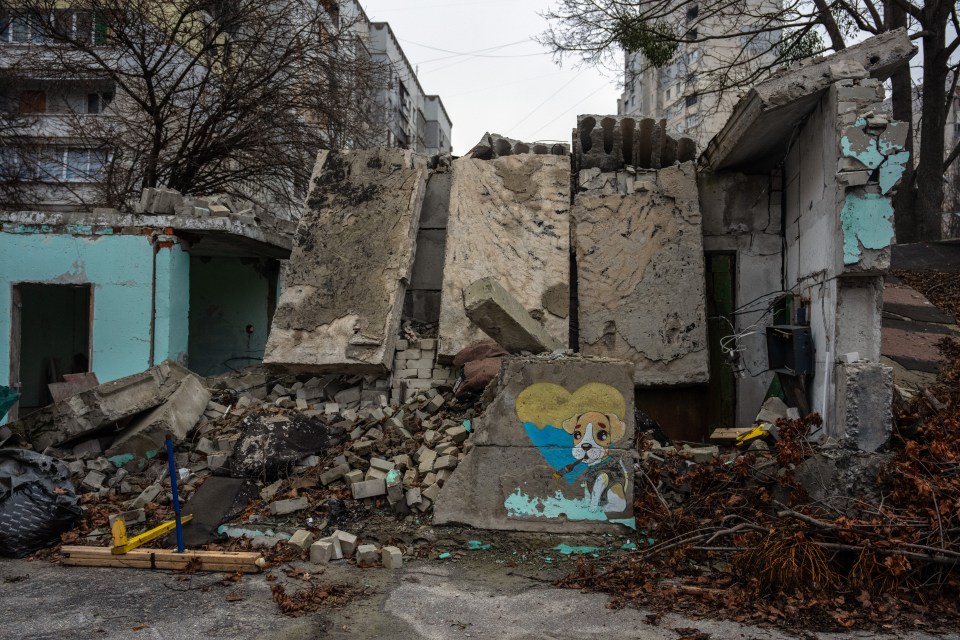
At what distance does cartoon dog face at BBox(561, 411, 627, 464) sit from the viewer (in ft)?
18.4

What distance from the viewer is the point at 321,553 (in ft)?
16.8

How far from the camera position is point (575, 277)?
26.5 feet

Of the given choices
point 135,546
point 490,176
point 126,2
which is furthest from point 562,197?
point 126,2

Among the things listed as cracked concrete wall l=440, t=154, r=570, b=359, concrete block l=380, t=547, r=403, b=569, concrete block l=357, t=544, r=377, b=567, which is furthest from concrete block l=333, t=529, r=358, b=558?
cracked concrete wall l=440, t=154, r=570, b=359

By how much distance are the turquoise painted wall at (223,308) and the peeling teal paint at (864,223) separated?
947 centimetres

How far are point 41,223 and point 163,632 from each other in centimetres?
663

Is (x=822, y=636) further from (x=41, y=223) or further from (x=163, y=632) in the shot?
(x=41, y=223)

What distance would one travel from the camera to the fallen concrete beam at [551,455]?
5570 mm

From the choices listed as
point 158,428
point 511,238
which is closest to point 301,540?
point 158,428

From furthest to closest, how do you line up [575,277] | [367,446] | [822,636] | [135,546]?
[575,277]
[367,446]
[135,546]
[822,636]

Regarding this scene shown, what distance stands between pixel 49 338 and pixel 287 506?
8479 mm

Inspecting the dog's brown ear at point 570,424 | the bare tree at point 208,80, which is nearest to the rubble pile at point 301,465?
the dog's brown ear at point 570,424

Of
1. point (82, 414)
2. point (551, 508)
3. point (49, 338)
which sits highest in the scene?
point (49, 338)

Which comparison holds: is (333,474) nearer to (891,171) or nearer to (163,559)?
(163,559)
